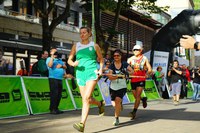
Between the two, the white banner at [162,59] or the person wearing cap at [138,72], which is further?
the white banner at [162,59]

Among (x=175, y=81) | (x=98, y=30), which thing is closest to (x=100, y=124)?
(x=175, y=81)

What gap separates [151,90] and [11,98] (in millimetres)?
9684

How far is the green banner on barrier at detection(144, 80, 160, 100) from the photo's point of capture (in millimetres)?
18161

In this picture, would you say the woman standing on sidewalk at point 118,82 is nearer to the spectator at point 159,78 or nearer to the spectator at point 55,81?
the spectator at point 55,81

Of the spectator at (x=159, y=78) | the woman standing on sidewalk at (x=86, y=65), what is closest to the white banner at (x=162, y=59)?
the spectator at (x=159, y=78)

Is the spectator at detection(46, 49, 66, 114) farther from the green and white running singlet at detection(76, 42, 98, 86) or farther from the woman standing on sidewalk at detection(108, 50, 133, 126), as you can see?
the green and white running singlet at detection(76, 42, 98, 86)

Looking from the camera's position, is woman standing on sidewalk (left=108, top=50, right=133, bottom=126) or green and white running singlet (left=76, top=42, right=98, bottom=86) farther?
woman standing on sidewalk (left=108, top=50, right=133, bottom=126)

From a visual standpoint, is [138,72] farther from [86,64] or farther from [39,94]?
[39,94]

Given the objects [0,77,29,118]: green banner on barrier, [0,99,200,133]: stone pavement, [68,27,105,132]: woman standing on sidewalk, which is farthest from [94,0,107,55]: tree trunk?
[68,27,105,132]: woman standing on sidewalk

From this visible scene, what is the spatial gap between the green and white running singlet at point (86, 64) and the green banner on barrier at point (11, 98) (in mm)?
3014

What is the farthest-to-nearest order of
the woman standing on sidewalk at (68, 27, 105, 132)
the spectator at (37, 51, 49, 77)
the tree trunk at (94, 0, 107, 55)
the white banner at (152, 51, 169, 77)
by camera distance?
the tree trunk at (94, 0, 107, 55)
the white banner at (152, 51, 169, 77)
the spectator at (37, 51, 49, 77)
the woman standing on sidewalk at (68, 27, 105, 132)

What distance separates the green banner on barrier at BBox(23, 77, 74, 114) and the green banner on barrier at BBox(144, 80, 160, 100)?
686 centimetres

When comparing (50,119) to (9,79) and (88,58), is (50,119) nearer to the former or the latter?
(9,79)

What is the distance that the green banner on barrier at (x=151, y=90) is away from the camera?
18.2 meters
